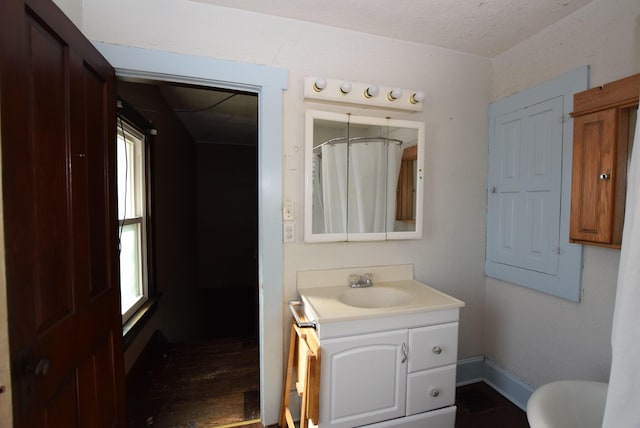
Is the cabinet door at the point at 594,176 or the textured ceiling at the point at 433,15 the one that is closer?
the cabinet door at the point at 594,176

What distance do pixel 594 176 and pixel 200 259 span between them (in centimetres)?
481

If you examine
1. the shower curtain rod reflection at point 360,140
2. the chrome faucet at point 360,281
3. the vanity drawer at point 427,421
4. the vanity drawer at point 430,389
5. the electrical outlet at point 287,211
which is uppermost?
the shower curtain rod reflection at point 360,140

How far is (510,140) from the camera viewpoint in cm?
178

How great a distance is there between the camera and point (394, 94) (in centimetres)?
163

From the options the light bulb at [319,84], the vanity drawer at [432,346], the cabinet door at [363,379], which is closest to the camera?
the cabinet door at [363,379]

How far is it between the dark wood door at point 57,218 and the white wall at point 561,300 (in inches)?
90.2

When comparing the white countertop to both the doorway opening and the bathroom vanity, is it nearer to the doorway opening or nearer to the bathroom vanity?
the bathroom vanity

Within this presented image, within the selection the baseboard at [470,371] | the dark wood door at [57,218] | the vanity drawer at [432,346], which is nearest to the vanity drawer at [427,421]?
the vanity drawer at [432,346]

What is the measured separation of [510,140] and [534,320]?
1.14 meters

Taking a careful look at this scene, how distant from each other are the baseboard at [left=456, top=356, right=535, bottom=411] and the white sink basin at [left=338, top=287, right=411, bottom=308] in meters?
0.82

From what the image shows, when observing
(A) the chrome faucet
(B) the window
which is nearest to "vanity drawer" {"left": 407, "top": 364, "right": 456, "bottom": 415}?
(A) the chrome faucet

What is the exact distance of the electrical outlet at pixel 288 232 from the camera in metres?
1.56

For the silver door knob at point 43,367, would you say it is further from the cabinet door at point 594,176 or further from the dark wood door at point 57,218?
the cabinet door at point 594,176

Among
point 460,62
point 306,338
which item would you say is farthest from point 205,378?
point 460,62
